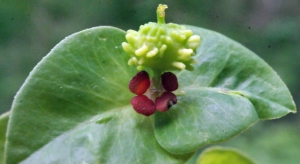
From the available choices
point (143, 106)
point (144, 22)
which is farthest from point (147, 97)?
point (144, 22)

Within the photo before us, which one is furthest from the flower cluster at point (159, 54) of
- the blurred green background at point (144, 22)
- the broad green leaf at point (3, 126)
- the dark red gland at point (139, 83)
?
the blurred green background at point (144, 22)

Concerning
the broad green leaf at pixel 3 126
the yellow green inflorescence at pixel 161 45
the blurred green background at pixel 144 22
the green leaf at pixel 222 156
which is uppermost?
the yellow green inflorescence at pixel 161 45

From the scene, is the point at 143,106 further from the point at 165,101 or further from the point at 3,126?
the point at 3,126

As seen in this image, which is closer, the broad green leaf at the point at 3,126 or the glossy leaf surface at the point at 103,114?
the glossy leaf surface at the point at 103,114

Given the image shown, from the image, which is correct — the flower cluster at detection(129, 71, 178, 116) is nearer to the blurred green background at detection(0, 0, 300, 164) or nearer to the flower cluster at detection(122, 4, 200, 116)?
the flower cluster at detection(122, 4, 200, 116)

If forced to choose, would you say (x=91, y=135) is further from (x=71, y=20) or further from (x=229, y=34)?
(x=229, y=34)

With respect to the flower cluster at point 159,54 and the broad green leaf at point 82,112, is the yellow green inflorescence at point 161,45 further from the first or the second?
the broad green leaf at point 82,112

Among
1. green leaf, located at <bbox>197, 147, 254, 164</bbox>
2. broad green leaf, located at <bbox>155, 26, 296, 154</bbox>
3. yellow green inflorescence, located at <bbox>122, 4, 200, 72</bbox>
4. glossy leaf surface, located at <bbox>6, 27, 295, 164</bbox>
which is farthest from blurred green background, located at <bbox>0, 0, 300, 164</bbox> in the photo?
yellow green inflorescence, located at <bbox>122, 4, 200, 72</bbox>
